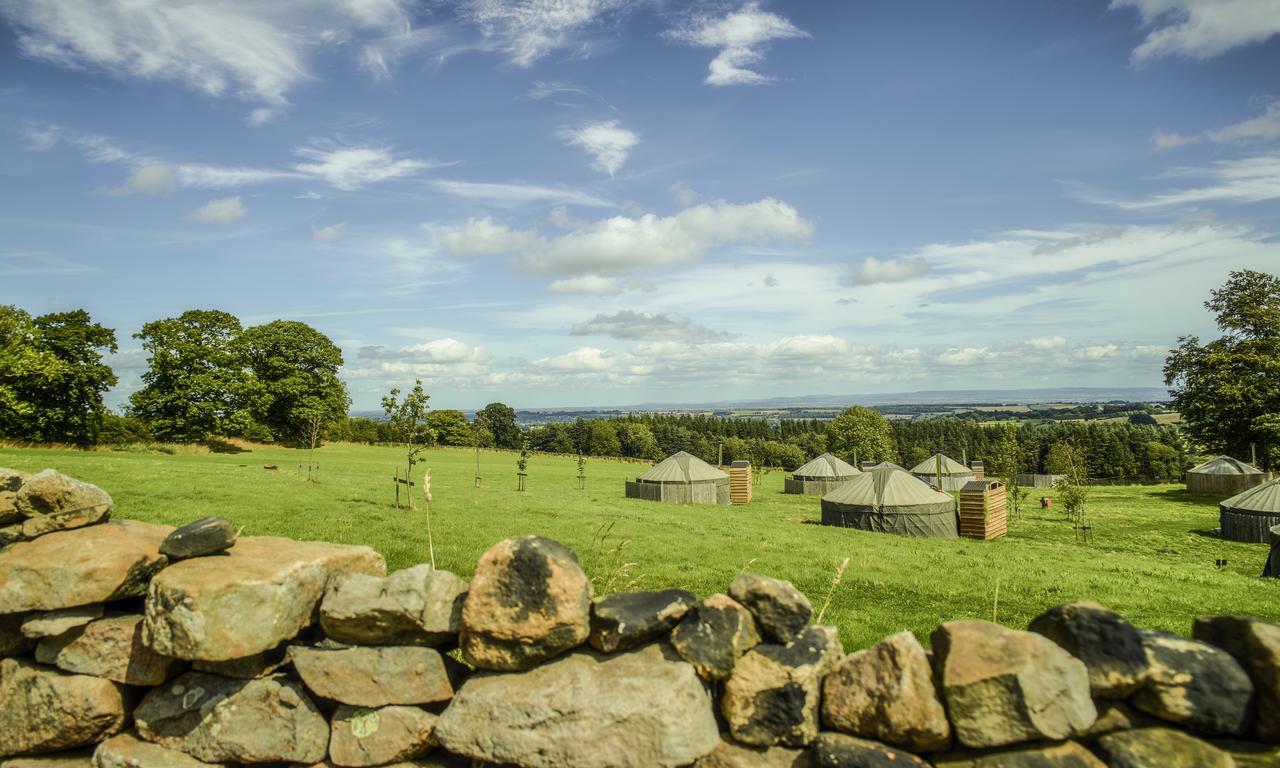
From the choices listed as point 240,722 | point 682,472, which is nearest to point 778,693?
point 240,722

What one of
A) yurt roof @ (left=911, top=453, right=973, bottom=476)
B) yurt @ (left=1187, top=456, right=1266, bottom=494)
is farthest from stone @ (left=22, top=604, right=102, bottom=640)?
yurt @ (left=1187, top=456, right=1266, bottom=494)

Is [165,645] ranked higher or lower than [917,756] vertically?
higher

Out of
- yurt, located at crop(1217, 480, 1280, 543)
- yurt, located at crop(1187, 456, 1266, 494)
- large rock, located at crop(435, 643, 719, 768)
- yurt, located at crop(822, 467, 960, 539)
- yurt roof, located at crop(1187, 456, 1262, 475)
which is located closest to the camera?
large rock, located at crop(435, 643, 719, 768)

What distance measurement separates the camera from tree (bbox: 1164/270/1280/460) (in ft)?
130

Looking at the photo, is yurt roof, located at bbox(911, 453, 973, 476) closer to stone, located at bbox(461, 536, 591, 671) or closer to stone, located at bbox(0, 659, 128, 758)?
stone, located at bbox(461, 536, 591, 671)

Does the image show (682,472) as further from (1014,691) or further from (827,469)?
(1014,691)

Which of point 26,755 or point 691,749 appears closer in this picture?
point 691,749

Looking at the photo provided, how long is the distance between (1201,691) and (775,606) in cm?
217

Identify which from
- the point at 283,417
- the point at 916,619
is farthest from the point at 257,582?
the point at 283,417

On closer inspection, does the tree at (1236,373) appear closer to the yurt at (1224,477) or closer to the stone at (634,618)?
the yurt at (1224,477)

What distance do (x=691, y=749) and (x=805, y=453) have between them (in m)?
121

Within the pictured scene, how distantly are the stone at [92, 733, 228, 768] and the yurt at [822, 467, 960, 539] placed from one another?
27473 mm

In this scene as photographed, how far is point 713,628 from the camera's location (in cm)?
395

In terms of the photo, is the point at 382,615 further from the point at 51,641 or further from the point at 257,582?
the point at 51,641
